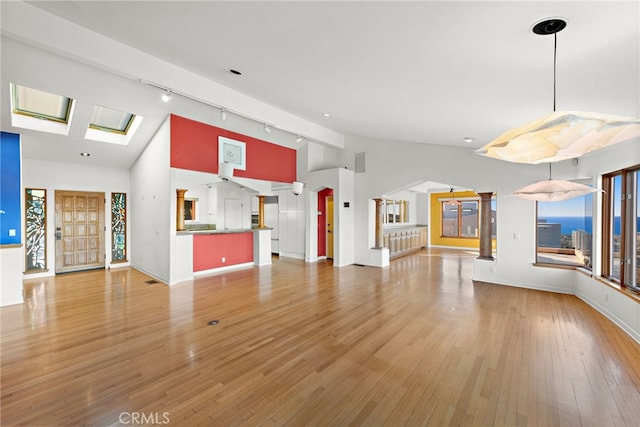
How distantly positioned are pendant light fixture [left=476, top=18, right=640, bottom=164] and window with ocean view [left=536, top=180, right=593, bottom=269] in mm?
Result: 4334

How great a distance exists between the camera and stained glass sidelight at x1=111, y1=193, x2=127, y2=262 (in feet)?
25.3

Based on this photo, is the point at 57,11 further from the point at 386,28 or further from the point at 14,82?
the point at 386,28

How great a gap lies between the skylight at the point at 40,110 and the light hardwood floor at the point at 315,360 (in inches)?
125

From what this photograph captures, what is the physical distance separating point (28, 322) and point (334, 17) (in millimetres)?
5337

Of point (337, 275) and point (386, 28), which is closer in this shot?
point (386, 28)

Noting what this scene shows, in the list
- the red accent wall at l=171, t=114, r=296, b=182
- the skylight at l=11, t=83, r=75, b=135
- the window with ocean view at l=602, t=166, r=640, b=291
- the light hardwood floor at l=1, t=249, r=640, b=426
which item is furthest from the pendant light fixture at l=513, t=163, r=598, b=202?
the skylight at l=11, t=83, r=75, b=135

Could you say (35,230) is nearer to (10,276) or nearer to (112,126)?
(10,276)

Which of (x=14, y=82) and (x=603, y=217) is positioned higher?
(x=14, y=82)

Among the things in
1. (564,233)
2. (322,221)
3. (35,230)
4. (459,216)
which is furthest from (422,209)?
(35,230)

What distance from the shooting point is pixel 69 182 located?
22.9 feet

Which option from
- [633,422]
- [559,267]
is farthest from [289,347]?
[559,267]

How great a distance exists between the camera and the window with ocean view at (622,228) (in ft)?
12.4

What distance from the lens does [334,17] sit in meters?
2.22

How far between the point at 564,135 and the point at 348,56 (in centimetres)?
199
